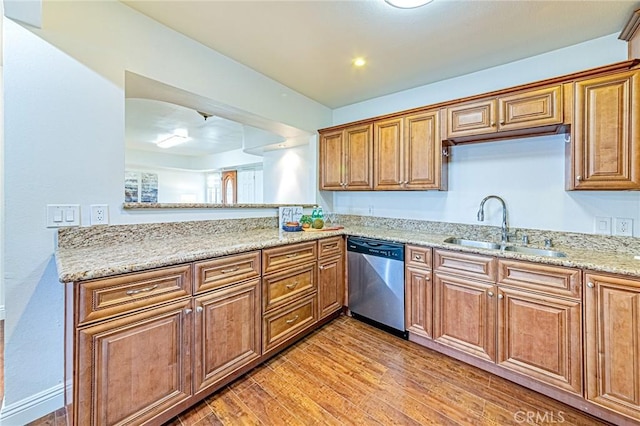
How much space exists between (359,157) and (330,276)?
1.34 meters

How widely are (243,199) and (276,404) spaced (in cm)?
554

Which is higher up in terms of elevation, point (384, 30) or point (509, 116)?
point (384, 30)

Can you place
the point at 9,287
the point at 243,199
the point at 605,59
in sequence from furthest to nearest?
the point at 243,199 → the point at 605,59 → the point at 9,287

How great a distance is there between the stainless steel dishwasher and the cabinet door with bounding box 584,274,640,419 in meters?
1.16

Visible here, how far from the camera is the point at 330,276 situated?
2635mm

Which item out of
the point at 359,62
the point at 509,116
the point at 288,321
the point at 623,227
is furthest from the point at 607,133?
the point at 288,321

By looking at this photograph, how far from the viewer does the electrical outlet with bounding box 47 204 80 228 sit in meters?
1.57

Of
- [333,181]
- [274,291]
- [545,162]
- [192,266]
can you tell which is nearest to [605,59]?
[545,162]

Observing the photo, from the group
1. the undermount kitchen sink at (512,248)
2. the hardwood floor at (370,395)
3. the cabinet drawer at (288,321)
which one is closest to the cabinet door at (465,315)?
the hardwood floor at (370,395)

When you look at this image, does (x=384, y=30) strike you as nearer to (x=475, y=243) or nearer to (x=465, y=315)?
(x=475, y=243)

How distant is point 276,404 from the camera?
166 cm

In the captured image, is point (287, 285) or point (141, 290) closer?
point (141, 290)

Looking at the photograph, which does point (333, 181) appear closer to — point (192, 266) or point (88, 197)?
point (192, 266)

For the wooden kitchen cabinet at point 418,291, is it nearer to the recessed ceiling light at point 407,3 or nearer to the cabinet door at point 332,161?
the cabinet door at point 332,161
